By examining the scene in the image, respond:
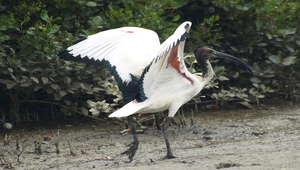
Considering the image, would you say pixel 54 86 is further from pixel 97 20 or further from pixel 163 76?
pixel 163 76

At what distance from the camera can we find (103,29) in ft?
23.8

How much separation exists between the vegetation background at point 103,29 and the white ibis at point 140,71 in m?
0.85

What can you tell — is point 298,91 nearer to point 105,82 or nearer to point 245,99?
point 245,99

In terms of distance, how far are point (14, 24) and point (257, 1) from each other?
12.3 feet

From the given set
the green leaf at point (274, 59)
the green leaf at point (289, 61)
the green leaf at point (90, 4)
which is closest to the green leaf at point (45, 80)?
the green leaf at point (90, 4)

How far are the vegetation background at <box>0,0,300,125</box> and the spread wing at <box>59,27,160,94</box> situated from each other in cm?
76

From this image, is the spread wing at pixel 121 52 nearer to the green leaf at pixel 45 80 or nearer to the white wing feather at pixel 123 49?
the white wing feather at pixel 123 49

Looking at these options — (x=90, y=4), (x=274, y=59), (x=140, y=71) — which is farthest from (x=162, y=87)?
(x=274, y=59)

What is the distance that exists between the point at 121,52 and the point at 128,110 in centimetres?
71

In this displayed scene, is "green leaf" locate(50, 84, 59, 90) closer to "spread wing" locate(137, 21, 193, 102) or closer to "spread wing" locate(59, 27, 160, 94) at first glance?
"spread wing" locate(59, 27, 160, 94)

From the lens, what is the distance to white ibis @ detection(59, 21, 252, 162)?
5555 millimetres

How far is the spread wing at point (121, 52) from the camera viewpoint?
18.5 feet

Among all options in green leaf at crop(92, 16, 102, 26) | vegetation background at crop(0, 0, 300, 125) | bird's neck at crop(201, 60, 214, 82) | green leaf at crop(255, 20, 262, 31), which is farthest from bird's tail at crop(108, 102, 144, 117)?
green leaf at crop(255, 20, 262, 31)

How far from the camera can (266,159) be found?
5008 millimetres
